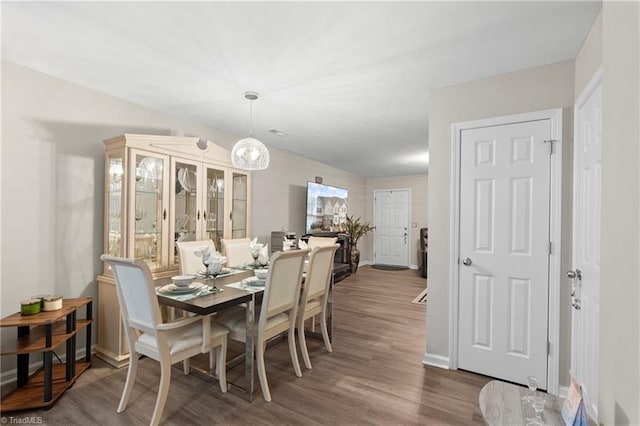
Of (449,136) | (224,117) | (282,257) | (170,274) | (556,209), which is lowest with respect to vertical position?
(170,274)

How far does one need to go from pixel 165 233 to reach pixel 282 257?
5.04ft

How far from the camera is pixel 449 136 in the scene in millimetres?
2648

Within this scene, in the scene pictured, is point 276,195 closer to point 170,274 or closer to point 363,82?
point 170,274

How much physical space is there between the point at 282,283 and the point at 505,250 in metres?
1.79

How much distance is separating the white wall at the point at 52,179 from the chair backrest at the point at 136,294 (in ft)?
3.36

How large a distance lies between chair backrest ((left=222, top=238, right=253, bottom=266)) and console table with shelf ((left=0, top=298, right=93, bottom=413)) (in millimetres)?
1274

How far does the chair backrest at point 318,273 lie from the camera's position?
8.62 ft

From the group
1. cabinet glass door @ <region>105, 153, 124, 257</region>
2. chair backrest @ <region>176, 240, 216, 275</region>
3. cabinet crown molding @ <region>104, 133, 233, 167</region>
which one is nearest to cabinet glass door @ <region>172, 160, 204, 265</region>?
cabinet crown molding @ <region>104, 133, 233, 167</region>

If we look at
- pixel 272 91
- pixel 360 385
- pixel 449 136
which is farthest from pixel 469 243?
pixel 272 91

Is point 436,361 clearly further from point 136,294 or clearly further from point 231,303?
point 136,294

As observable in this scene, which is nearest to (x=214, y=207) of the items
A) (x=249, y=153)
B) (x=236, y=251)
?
(x=236, y=251)

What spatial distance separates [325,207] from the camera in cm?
634

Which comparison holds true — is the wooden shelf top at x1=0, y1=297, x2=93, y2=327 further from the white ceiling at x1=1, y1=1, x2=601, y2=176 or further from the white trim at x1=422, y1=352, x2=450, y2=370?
the white trim at x1=422, y1=352, x2=450, y2=370

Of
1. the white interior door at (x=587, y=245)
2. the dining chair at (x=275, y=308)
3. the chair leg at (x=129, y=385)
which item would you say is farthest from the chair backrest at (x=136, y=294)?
the white interior door at (x=587, y=245)
